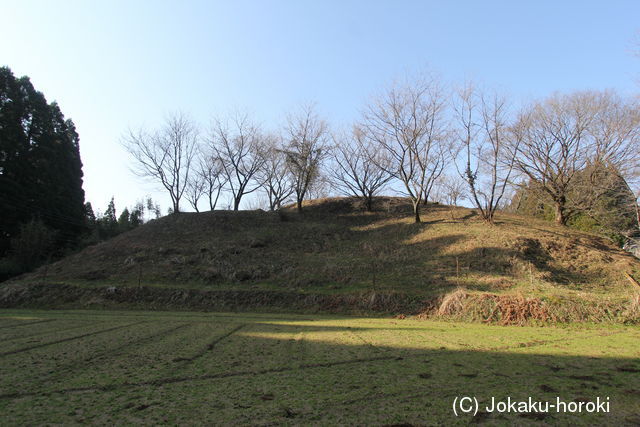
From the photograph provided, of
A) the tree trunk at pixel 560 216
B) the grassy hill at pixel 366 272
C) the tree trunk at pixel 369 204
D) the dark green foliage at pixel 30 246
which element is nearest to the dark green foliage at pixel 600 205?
the tree trunk at pixel 560 216

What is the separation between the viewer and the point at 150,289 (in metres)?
17.2

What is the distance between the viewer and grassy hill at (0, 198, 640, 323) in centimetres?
1233

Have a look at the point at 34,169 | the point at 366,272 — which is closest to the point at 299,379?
the point at 366,272

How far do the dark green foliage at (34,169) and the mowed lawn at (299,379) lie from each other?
29.8m

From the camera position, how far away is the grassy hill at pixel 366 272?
12328 mm

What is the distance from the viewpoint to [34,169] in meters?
31.0

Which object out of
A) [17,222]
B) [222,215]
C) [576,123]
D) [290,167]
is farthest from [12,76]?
[576,123]

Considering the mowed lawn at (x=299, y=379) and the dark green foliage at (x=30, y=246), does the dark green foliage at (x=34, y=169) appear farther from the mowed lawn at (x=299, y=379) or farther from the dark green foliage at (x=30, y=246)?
the mowed lawn at (x=299, y=379)

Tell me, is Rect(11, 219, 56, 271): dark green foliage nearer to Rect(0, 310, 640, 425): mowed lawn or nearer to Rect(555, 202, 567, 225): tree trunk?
Rect(0, 310, 640, 425): mowed lawn

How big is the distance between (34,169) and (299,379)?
37.7 metres

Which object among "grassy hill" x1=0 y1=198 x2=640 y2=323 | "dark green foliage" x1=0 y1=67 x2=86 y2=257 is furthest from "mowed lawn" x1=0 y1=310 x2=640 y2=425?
"dark green foliage" x1=0 y1=67 x2=86 y2=257

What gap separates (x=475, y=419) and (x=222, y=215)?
3003 cm

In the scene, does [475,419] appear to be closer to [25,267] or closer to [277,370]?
[277,370]

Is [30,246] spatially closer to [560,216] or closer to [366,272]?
[366,272]
